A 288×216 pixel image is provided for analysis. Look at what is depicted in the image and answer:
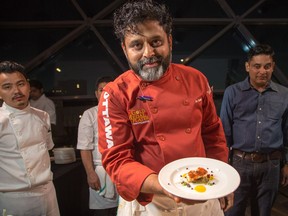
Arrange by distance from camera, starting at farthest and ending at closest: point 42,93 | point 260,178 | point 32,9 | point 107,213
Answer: point 32,9 → point 42,93 → point 107,213 → point 260,178

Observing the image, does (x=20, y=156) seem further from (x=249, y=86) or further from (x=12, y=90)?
(x=249, y=86)

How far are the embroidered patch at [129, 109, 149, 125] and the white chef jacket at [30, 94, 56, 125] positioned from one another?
9.81 feet

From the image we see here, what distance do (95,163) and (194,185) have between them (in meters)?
1.85

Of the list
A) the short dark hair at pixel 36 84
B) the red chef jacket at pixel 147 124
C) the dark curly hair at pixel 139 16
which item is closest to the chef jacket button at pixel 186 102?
the red chef jacket at pixel 147 124

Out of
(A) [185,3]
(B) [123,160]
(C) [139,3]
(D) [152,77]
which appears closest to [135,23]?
(C) [139,3]

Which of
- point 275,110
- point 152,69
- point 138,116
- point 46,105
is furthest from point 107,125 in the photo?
point 46,105

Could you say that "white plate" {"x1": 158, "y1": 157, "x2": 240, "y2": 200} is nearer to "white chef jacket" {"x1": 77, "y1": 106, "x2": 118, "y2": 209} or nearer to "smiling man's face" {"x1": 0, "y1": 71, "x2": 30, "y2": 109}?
"smiling man's face" {"x1": 0, "y1": 71, "x2": 30, "y2": 109}

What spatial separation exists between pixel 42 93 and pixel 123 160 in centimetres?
323

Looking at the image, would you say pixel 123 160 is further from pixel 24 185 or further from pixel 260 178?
pixel 260 178

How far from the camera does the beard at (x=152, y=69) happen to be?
1104 mm

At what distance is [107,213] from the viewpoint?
2.72 metres

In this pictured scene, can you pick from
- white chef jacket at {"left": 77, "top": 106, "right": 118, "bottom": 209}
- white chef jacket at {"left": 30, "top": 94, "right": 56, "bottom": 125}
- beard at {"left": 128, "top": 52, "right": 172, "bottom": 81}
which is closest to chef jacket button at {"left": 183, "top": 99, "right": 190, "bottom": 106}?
beard at {"left": 128, "top": 52, "right": 172, "bottom": 81}

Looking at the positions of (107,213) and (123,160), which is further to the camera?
(107,213)

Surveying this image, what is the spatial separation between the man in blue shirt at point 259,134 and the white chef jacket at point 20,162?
1.75 metres
